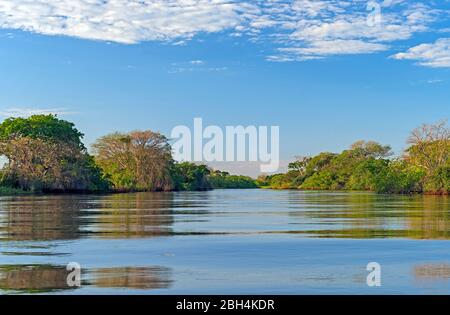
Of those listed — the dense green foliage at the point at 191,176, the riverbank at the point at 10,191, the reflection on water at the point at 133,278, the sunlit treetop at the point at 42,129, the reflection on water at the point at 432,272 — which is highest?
the sunlit treetop at the point at 42,129

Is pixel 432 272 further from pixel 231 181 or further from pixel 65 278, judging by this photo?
pixel 231 181

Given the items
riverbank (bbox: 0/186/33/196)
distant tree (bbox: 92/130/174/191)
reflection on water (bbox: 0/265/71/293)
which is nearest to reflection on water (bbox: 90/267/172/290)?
reflection on water (bbox: 0/265/71/293)

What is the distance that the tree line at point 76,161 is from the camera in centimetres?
7575

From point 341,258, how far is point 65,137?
77.5m

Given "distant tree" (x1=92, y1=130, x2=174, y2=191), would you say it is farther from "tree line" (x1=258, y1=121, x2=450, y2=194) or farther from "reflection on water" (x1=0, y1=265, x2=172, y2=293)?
"reflection on water" (x1=0, y1=265, x2=172, y2=293)

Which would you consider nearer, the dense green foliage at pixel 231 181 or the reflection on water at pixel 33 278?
the reflection on water at pixel 33 278

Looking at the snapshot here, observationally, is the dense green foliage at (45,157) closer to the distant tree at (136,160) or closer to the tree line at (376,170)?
the distant tree at (136,160)

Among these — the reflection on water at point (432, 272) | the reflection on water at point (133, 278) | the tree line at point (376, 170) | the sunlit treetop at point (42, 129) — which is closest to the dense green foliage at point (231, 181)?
the tree line at point (376, 170)

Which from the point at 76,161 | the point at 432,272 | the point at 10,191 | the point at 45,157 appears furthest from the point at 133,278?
the point at 76,161

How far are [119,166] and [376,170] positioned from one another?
40.7 metres

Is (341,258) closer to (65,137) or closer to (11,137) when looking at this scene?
(11,137)

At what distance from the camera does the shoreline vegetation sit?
75.8 metres

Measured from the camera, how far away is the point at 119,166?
327 ft

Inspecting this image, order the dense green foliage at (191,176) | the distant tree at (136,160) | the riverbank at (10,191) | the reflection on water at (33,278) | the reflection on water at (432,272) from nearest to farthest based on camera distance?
1. the reflection on water at (33,278)
2. the reflection on water at (432,272)
3. the riverbank at (10,191)
4. the distant tree at (136,160)
5. the dense green foliage at (191,176)
